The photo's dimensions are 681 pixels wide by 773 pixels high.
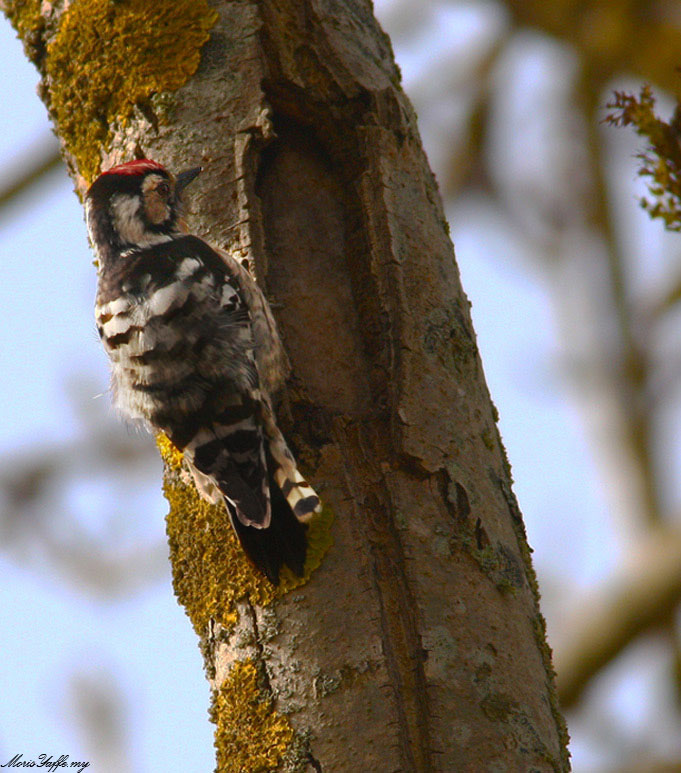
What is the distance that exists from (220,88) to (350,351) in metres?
0.92

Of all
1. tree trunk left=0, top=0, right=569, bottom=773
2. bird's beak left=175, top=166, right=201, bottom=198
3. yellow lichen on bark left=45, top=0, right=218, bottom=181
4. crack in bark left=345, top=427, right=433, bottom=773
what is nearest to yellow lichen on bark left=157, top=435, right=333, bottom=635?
tree trunk left=0, top=0, right=569, bottom=773

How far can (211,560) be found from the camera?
2678 millimetres

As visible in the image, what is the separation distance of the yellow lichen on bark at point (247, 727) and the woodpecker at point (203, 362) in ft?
0.85

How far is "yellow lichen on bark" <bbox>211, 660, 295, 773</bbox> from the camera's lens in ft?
7.59

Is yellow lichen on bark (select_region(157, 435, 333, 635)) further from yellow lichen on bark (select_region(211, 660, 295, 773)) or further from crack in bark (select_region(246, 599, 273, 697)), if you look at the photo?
yellow lichen on bark (select_region(211, 660, 295, 773))

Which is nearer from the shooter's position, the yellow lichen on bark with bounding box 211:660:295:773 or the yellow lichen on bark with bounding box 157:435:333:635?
the yellow lichen on bark with bounding box 211:660:295:773

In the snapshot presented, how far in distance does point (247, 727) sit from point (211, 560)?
467mm

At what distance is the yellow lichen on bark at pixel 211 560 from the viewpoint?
251 centimetres

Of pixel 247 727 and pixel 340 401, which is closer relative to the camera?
pixel 247 727

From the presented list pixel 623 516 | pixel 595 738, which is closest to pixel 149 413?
pixel 595 738

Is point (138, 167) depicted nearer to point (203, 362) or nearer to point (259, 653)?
point (203, 362)

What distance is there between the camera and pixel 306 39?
3.09m

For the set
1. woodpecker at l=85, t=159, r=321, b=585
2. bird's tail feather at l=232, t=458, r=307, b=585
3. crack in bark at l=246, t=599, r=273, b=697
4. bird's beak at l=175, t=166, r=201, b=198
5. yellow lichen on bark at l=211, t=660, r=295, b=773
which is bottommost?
yellow lichen on bark at l=211, t=660, r=295, b=773

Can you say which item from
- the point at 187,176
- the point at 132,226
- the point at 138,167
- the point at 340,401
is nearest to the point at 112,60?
the point at 138,167
